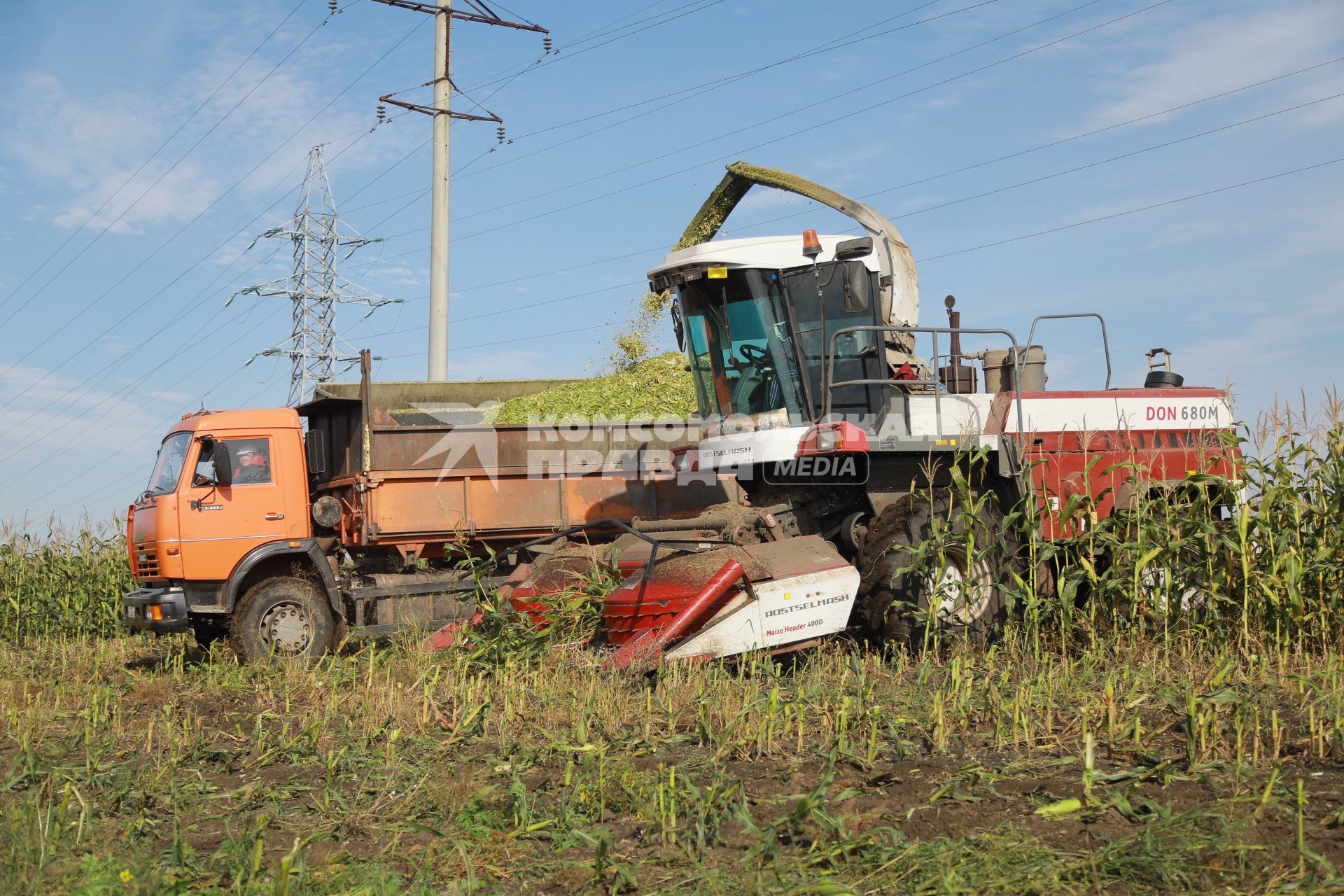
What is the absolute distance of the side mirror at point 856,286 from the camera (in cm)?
787

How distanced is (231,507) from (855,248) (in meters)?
5.48

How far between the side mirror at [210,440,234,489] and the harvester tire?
5233 mm

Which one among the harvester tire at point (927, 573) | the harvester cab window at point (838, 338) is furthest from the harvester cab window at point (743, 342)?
the harvester tire at point (927, 573)

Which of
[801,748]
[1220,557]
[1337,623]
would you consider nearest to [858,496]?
[1220,557]

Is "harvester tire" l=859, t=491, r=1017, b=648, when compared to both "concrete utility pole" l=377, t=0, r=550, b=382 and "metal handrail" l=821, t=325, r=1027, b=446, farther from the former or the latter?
"concrete utility pole" l=377, t=0, r=550, b=382

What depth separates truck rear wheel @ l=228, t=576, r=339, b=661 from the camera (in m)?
8.97

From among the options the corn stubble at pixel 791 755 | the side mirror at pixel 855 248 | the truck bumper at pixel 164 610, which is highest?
the side mirror at pixel 855 248

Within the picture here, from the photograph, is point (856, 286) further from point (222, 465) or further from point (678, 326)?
point (222, 465)

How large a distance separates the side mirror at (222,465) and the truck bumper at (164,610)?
0.91 m


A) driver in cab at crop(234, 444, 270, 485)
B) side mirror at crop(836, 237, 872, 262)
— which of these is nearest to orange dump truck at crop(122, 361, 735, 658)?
driver in cab at crop(234, 444, 270, 485)

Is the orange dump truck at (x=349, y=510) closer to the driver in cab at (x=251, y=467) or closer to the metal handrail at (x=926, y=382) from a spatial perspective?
the driver in cab at (x=251, y=467)

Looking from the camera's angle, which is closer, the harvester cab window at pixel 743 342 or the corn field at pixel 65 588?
the harvester cab window at pixel 743 342

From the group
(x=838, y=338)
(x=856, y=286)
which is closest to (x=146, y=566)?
(x=838, y=338)

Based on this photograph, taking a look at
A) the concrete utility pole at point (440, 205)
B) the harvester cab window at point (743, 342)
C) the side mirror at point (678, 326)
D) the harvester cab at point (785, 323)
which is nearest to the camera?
the harvester cab at point (785, 323)
